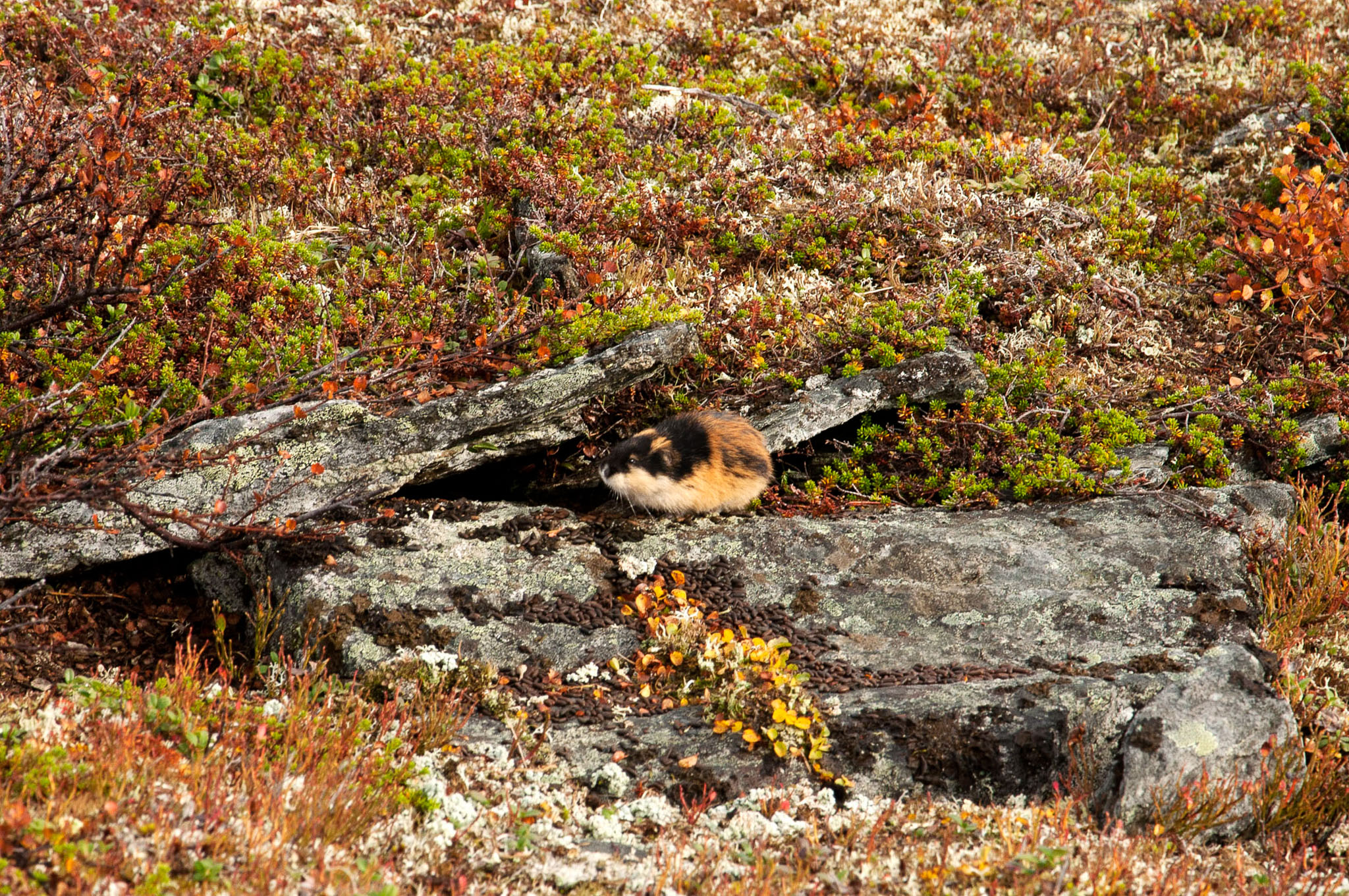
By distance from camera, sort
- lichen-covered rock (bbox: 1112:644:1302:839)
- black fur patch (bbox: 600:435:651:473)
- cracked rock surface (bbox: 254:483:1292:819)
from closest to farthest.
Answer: lichen-covered rock (bbox: 1112:644:1302:839) < cracked rock surface (bbox: 254:483:1292:819) < black fur patch (bbox: 600:435:651:473)

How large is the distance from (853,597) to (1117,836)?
2.26 meters

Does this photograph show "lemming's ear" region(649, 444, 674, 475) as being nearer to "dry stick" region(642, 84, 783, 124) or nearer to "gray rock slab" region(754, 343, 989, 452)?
"gray rock slab" region(754, 343, 989, 452)

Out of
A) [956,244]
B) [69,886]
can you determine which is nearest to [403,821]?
[69,886]

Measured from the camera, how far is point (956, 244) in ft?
34.5

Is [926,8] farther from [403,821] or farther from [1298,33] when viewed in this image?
[403,821]

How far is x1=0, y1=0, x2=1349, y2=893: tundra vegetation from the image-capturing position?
4.86 metres

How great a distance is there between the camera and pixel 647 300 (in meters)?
8.77

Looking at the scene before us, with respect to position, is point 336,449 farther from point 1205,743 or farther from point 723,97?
Answer: point 723,97

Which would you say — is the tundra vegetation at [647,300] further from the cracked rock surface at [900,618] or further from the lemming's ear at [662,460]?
the lemming's ear at [662,460]

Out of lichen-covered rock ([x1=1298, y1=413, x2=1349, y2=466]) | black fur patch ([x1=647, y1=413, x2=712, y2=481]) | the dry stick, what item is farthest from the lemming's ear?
the dry stick

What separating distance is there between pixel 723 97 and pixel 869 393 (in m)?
5.39

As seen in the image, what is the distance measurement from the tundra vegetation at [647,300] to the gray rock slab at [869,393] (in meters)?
0.20

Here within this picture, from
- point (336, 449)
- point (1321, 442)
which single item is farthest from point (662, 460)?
point (1321, 442)

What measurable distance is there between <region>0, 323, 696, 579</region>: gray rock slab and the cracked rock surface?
49cm
